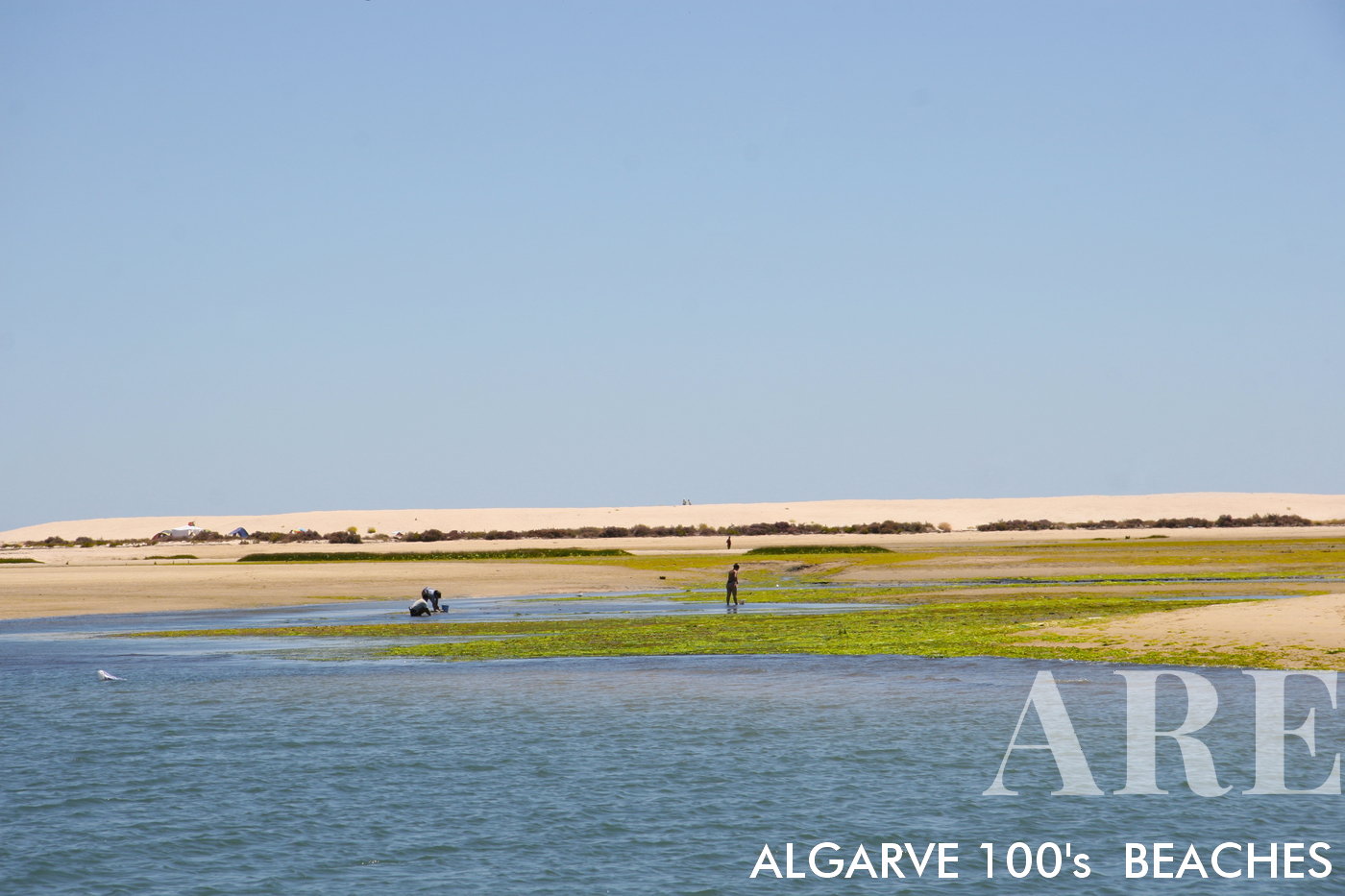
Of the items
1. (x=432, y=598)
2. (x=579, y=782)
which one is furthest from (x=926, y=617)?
(x=579, y=782)

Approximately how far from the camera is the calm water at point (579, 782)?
13.1m

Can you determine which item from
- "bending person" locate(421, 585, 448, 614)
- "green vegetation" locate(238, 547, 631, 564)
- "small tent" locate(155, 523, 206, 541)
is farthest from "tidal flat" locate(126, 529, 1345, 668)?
"small tent" locate(155, 523, 206, 541)

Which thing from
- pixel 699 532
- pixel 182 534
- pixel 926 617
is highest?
pixel 699 532

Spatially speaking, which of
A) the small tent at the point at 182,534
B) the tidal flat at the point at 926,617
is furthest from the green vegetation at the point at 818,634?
the small tent at the point at 182,534

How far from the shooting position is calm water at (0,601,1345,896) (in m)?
13.1

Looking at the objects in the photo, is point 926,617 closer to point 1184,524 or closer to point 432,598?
point 432,598

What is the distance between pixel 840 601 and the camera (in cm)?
4903

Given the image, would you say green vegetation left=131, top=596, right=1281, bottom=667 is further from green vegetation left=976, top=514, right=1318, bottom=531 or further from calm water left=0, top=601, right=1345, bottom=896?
green vegetation left=976, top=514, right=1318, bottom=531

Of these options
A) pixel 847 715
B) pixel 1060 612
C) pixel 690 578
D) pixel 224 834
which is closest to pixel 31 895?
pixel 224 834

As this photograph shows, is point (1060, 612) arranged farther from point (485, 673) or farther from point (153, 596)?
point (153, 596)

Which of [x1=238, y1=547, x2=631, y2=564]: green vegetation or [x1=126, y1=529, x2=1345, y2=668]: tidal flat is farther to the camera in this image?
[x1=238, y1=547, x2=631, y2=564]: green vegetation

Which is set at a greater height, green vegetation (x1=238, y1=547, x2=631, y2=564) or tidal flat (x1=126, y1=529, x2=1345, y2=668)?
green vegetation (x1=238, y1=547, x2=631, y2=564)

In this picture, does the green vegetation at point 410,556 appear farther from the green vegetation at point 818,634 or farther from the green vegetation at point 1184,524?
the green vegetation at point 1184,524

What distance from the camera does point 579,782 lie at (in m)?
17.0
